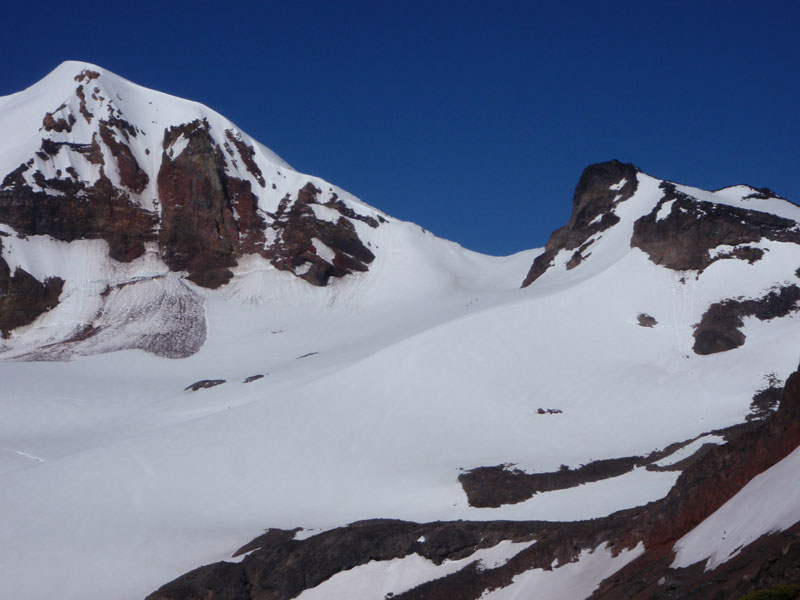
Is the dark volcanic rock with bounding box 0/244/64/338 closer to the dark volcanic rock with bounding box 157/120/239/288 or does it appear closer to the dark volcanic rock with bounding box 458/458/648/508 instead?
the dark volcanic rock with bounding box 157/120/239/288

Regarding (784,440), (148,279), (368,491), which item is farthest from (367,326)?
(784,440)

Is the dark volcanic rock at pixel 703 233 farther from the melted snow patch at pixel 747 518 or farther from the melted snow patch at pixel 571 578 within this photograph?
the melted snow patch at pixel 747 518

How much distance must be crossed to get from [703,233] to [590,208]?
1189 cm

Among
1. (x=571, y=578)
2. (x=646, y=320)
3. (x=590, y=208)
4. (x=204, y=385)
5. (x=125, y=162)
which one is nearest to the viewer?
(x=571, y=578)

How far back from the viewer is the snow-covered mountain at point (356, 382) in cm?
2105

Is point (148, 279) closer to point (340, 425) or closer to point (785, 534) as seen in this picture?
point (340, 425)

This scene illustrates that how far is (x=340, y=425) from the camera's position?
37.8 metres

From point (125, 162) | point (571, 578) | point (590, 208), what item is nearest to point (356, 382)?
point (571, 578)

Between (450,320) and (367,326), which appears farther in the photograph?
(367,326)

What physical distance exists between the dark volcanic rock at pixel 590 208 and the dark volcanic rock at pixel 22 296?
33.1m

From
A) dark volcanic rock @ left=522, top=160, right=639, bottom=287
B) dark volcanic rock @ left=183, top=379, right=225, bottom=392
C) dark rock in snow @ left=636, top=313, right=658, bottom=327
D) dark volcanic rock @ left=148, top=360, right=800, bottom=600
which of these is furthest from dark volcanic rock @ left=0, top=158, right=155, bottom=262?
dark volcanic rock @ left=148, top=360, right=800, bottom=600

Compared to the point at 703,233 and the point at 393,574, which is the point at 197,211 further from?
the point at 393,574

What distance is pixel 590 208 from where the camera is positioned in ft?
195

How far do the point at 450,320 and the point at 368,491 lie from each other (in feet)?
59.5
